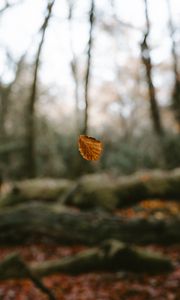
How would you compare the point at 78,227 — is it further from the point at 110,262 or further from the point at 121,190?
the point at 121,190

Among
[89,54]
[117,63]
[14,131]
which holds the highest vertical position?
[117,63]

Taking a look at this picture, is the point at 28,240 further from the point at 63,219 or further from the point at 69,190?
the point at 69,190

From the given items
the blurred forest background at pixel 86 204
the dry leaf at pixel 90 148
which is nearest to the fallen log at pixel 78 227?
the blurred forest background at pixel 86 204

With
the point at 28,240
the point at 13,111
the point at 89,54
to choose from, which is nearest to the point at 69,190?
the point at 28,240

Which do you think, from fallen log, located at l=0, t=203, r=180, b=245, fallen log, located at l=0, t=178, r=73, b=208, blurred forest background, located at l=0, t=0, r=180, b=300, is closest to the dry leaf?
blurred forest background, located at l=0, t=0, r=180, b=300

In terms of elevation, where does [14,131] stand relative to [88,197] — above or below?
above

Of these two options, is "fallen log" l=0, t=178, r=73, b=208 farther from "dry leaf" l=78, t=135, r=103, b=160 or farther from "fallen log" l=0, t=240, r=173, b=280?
"dry leaf" l=78, t=135, r=103, b=160
